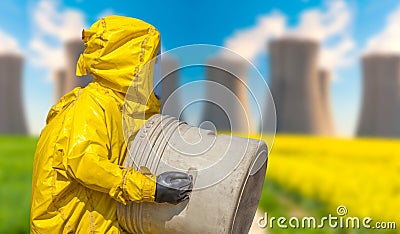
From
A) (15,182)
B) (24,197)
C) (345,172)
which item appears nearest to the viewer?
(24,197)

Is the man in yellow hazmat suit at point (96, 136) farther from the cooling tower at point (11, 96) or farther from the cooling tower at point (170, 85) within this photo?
the cooling tower at point (11, 96)

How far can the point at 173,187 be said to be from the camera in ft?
3.36

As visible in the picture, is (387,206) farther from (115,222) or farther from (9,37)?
(9,37)

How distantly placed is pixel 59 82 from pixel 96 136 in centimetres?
236

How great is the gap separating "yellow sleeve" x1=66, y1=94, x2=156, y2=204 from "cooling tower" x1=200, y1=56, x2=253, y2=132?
217 millimetres

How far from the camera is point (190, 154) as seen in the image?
42.5 inches

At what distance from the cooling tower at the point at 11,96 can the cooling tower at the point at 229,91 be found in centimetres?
255

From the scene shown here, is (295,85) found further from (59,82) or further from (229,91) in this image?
(229,91)

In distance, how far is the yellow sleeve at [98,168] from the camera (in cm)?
103

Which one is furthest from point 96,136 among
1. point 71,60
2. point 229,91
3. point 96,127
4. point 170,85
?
point 71,60

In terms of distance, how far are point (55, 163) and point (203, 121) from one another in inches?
14.1

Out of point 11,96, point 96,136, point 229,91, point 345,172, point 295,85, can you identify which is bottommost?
point 96,136

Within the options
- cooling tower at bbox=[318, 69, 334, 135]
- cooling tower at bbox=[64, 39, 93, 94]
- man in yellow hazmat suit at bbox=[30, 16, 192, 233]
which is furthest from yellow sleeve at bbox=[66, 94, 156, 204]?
cooling tower at bbox=[318, 69, 334, 135]

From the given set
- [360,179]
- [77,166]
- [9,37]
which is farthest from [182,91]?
[9,37]
